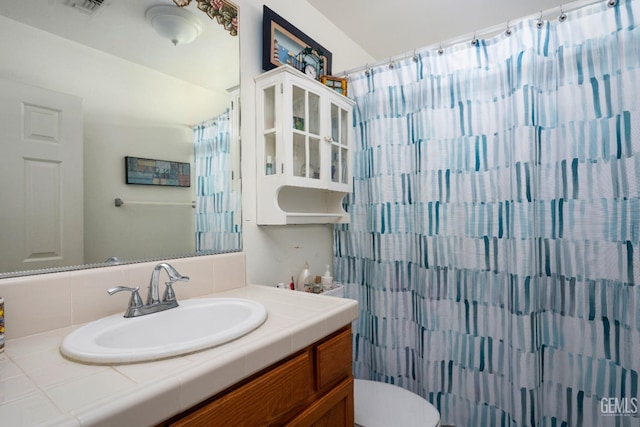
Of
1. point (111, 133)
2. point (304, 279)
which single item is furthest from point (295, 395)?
point (111, 133)

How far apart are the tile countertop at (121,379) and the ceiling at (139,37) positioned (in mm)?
861

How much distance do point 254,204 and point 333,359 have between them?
78 centimetres

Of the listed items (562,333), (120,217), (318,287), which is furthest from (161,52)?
(562,333)

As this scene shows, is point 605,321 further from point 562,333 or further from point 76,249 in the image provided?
point 76,249

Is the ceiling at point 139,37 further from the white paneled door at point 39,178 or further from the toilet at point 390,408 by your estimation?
the toilet at point 390,408

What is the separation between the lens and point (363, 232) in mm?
1822

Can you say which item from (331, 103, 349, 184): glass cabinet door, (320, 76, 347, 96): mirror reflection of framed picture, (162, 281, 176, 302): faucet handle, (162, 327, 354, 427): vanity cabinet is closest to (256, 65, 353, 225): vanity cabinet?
(331, 103, 349, 184): glass cabinet door

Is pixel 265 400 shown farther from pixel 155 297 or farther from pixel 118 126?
pixel 118 126

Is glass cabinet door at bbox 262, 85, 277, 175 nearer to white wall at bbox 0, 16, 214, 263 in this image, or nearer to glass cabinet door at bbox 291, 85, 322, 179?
glass cabinet door at bbox 291, 85, 322, 179

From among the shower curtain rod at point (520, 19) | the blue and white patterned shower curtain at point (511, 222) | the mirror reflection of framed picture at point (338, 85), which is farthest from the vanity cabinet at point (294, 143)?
the shower curtain rod at point (520, 19)

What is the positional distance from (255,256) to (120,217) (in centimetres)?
59

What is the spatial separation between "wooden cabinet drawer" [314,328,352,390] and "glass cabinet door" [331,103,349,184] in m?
0.88

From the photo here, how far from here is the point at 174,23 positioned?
1.19 meters

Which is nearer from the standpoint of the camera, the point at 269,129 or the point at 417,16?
the point at 269,129
